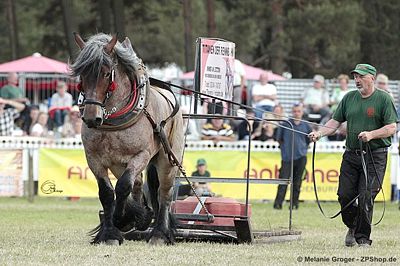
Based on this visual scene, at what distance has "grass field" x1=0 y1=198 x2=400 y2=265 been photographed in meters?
8.96

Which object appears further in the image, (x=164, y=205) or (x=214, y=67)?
(x=214, y=67)

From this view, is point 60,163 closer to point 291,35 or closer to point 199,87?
point 199,87

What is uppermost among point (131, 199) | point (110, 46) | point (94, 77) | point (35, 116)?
point (110, 46)

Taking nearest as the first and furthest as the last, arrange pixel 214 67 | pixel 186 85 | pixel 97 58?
pixel 97 58
pixel 214 67
pixel 186 85

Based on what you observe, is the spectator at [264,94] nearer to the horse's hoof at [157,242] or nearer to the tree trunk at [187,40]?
the horse's hoof at [157,242]

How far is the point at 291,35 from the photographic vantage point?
36.6 metres

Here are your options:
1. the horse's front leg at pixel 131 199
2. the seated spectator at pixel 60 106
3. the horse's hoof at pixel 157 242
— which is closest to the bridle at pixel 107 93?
the horse's front leg at pixel 131 199

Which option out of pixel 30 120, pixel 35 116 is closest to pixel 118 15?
pixel 30 120

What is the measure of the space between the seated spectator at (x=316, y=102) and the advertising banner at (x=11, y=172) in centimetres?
625

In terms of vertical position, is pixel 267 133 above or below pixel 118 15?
below

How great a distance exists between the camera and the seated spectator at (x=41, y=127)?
822 inches

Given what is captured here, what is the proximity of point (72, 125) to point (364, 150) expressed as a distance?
11109 mm

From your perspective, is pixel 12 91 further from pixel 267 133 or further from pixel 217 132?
pixel 267 133

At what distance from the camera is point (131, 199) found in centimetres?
1095
